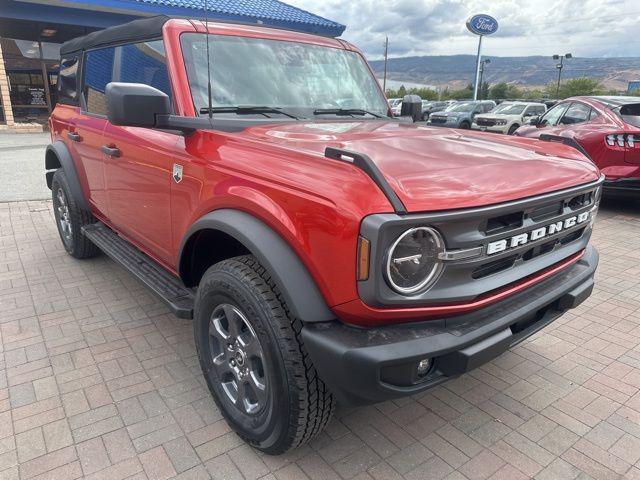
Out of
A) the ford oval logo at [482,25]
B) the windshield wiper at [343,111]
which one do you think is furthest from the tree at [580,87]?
the windshield wiper at [343,111]

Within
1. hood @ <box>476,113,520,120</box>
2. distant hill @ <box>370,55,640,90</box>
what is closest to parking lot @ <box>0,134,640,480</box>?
hood @ <box>476,113,520,120</box>

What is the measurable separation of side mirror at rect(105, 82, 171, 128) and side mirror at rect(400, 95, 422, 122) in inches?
92.9

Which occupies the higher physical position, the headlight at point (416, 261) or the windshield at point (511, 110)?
the windshield at point (511, 110)

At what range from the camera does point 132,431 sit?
8.04 ft

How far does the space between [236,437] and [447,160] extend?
172cm

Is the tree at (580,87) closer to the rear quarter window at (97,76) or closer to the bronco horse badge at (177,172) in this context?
the rear quarter window at (97,76)

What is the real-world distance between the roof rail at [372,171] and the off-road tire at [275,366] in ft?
2.06

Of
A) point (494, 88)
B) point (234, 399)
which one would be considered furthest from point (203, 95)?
point (494, 88)

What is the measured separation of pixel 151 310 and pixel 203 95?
1.89 m

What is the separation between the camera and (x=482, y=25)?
3347 centimetres

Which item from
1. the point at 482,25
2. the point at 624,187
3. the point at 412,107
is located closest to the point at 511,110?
the point at 624,187

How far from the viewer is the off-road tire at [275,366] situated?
77.2 inches

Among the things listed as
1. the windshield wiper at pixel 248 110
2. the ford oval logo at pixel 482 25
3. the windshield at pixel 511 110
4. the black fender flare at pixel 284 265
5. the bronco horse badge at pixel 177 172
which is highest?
the ford oval logo at pixel 482 25

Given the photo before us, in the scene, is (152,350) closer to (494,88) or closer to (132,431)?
(132,431)
